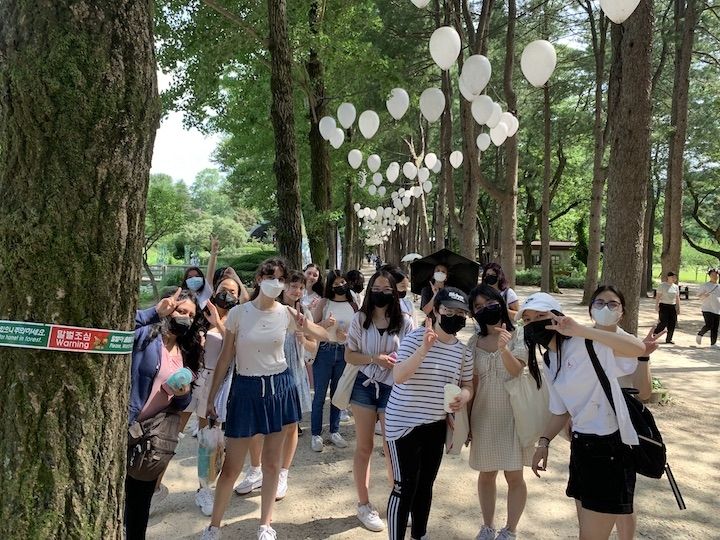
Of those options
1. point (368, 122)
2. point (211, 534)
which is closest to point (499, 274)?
point (211, 534)

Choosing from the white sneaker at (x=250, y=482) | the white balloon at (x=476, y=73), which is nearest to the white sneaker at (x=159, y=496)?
the white sneaker at (x=250, y=482)

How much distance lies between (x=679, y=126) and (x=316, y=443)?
13374mm

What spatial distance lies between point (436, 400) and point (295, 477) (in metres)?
2.19

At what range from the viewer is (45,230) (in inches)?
65.6

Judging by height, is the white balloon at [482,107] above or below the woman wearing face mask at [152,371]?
above

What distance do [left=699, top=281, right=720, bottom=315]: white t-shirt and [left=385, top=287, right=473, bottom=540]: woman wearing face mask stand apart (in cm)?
1086

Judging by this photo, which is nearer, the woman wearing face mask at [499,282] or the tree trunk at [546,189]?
the woman wearing face mask at [499,282]

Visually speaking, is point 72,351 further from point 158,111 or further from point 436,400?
point 436,400

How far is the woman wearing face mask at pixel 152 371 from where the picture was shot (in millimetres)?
2811

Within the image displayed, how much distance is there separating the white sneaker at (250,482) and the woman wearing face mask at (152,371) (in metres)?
1.49

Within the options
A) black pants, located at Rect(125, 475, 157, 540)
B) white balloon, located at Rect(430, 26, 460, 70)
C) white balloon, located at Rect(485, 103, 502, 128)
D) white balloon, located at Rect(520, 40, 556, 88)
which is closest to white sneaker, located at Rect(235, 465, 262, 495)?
black pants, located at Rect(125, 475, 157, 540)

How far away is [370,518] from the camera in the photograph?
3.79 metres

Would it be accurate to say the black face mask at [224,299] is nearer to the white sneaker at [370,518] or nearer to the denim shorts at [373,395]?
the denim shorts at [373,395]

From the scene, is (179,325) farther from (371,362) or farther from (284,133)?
(284,133)
